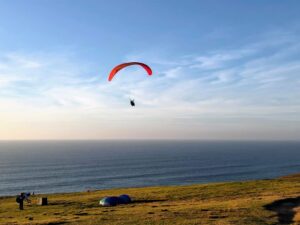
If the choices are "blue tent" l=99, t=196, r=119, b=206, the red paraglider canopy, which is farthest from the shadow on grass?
the red paraglider canopy

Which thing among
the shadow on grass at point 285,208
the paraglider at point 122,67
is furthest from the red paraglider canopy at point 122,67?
the shadow on grass at point 285,208

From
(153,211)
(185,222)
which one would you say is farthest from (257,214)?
(153,211)

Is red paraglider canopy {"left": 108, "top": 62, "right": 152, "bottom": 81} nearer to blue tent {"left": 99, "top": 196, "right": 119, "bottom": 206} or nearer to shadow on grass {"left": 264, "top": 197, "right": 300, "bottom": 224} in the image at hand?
blue tent {"left": 99, "top": 196, "right": 119, "bottom": 206}

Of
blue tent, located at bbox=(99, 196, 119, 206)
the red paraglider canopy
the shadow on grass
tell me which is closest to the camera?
the shadow on grass

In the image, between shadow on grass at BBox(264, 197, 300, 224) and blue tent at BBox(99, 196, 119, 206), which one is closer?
shadow on grass at BBox(264, 197, 300, 224)

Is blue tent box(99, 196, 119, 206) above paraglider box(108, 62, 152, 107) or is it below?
below

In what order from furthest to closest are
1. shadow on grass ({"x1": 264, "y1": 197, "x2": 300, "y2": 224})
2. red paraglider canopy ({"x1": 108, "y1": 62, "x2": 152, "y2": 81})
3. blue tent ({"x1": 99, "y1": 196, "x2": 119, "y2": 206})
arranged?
1. blue tent ({"x1": 99, "y1": 196, "x2": 119, "y2": 206})
2. red paraglider canopy ({"x1": 108, "y1": 62, "x2": 152, "y2": 81})
3. shadow on grass ({"x1": 264, "y1": 197, "x2": 300, "y2": 224})

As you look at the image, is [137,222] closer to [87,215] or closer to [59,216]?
[87,215]

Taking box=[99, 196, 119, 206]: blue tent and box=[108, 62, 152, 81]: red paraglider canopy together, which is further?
box=[99, 196, 119, 206]: blue tent
